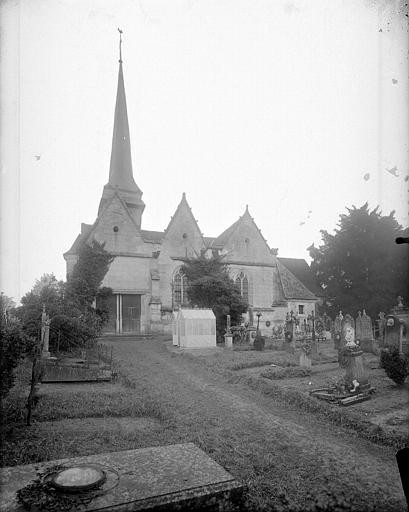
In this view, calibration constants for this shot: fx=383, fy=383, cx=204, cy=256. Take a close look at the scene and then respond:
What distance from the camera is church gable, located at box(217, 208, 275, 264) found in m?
33.8

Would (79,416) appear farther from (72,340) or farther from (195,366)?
(72,340)

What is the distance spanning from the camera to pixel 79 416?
7.68 metres

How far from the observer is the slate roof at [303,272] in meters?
39.1

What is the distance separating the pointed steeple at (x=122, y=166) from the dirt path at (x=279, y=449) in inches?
1105

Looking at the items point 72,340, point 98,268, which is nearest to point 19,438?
point 72,340

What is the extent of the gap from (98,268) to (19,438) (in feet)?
66.0

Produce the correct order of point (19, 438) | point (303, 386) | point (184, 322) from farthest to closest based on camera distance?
point (184, 322) < point (303, 386) < point (19, 438)

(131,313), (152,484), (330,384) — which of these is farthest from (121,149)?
(152,484)

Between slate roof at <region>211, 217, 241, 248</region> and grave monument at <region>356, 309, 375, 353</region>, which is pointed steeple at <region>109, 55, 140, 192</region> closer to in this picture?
slate roof at <region>211, 217, 241, 248</region>

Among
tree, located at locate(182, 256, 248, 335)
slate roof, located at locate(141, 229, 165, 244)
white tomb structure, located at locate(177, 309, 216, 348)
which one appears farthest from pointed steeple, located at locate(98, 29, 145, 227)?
white tomb structure, located at locate(177, 309, 216, 348)

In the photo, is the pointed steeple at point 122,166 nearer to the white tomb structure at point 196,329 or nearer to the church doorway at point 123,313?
the church doorway at point 123,313

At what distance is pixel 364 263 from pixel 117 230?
20.2 m

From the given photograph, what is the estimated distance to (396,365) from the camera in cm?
1001

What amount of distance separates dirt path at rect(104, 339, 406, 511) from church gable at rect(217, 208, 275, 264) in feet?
76.2
